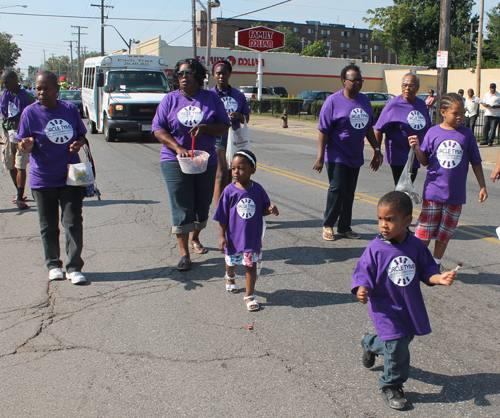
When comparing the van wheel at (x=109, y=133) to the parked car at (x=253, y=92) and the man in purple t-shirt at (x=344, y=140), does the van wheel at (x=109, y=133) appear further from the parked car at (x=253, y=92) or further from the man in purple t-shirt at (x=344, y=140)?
the parked car at (x=253, y=92)

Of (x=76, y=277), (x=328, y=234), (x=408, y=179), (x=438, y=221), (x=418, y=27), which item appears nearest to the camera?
(x=76, y=277)

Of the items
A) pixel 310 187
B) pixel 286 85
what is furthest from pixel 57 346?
pixel 286 85

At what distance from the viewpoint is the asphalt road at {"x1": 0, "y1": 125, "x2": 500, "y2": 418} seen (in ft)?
9.68

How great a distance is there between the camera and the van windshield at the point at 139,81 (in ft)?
56.7

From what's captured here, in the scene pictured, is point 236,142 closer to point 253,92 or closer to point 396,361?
point 396,361

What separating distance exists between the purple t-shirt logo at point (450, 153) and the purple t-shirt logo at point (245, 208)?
6.12 ft

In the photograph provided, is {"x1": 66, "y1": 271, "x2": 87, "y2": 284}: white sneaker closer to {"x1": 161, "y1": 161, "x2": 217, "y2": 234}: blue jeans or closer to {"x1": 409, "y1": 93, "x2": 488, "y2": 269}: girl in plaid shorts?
{"x1": 161, "y1": 161, "x2": 217, "y2": 234}: blue jeans

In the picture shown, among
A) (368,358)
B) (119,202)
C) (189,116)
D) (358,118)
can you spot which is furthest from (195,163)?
(119,202)

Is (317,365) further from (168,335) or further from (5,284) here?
(5,284)

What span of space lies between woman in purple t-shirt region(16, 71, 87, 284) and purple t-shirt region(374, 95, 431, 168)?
336cm

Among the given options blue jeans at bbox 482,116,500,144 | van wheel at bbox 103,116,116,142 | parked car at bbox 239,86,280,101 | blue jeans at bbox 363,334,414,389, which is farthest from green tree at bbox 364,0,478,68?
blue jeans at bbox 363,334,414,389

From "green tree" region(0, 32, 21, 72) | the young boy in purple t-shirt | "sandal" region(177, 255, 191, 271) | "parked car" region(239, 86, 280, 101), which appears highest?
"green tree" region(0, 32, 21, 72)

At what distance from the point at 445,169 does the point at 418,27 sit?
66478 mm

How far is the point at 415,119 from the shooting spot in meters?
5.83
